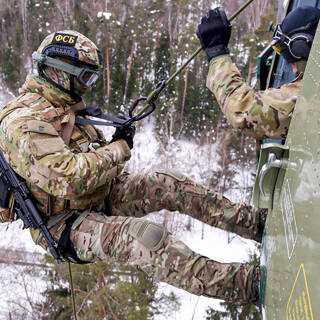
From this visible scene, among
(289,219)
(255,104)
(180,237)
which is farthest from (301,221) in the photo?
(180,237)

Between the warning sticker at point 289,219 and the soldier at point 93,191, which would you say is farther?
the soldier at point 93,191

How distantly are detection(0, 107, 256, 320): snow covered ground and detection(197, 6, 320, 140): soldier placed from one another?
9125 millimetres

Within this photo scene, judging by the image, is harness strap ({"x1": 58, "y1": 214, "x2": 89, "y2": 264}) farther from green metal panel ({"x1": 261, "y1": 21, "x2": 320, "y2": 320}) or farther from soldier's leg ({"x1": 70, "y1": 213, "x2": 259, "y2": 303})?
green metal panel ({"x1": 261, "y1": 21, "x2": 320, "y2": 320})

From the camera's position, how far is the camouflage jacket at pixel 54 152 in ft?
10.1

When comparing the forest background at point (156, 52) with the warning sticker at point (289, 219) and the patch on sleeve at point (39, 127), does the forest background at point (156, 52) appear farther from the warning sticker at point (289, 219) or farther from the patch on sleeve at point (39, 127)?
the warning sticker at point (289, 219)

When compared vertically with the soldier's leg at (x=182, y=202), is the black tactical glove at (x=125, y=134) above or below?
above

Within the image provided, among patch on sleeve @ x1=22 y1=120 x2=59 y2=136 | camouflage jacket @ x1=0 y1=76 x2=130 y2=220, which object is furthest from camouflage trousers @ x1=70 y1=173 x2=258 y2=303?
patch on sleeve @ x1=22 y1=120 x2=59 y2=136

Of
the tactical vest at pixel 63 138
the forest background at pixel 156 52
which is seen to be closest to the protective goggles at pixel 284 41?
the tactical vest at pixel 63 138

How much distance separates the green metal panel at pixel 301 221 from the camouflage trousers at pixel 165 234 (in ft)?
2.31

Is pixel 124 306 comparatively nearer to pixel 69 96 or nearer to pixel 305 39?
pixel 69 96

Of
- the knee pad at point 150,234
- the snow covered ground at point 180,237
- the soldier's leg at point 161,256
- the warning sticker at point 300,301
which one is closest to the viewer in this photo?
the warning sticker at point 300,301

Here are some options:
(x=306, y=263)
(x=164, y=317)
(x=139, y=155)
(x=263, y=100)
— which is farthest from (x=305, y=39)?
(x=139, y=155)

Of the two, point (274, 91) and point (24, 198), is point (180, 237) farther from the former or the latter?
point (274, 91)

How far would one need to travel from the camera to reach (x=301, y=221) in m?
1.67
